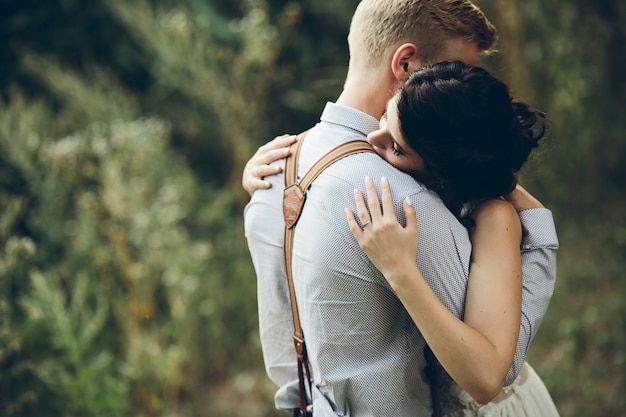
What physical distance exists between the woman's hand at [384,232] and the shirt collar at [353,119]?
0.75 ft

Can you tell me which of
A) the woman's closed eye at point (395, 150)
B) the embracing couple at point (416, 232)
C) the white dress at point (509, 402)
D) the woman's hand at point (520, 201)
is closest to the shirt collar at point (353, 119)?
the embracing couple at point (416, 232)

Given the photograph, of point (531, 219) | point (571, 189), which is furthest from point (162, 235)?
point (571, 189)

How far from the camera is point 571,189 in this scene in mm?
4906

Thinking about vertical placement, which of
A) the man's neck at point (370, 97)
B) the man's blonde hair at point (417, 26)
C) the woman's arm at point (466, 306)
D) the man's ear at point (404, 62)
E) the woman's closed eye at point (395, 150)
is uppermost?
the man's blonde hair at point (417, 26)

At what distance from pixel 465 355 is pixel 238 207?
3.43 meters

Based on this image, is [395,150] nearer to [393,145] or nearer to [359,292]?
[393,145]

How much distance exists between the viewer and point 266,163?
5.05ft

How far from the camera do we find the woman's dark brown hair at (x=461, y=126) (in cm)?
123

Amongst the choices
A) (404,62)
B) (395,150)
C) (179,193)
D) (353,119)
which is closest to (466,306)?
(395,150)

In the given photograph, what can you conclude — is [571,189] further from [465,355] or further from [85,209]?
[465,355]

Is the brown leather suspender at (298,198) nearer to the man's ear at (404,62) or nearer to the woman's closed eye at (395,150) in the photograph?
the woman's closed eye at (395,150)

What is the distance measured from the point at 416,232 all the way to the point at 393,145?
0.23m

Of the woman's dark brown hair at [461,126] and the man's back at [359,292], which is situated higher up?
the woman's dark brown hair at [461,126]

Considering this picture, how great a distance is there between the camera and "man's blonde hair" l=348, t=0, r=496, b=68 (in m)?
1.47
